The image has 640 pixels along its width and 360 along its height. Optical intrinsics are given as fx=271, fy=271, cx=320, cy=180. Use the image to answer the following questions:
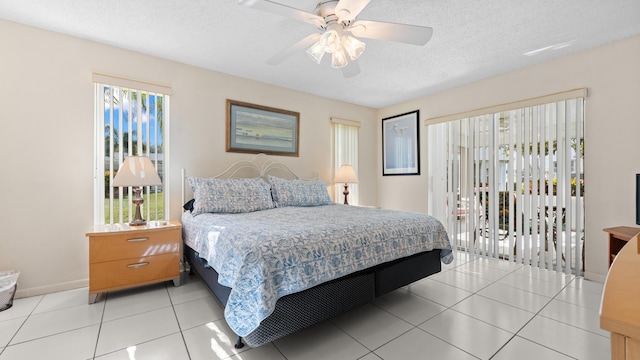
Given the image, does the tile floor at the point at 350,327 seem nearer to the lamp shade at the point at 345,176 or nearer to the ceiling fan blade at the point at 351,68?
the lamp shade at the point at 345,176

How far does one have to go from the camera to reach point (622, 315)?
0.58m

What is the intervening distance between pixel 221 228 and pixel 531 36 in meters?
3.29

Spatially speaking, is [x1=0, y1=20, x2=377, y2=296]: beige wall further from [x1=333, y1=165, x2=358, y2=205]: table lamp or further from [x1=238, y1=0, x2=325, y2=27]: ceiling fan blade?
[x1=333, y1=165, x2=358, y2=205]: table lamp

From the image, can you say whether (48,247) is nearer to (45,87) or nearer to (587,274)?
(45,87)

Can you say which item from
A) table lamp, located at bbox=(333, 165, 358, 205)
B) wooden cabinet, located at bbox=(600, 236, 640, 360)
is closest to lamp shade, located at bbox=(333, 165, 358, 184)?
table lamp, located at bbox=(333, 165, 358, 205)

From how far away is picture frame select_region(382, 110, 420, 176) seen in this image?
4613 millimetres

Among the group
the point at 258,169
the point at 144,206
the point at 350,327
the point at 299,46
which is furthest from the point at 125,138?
the point at 350,327

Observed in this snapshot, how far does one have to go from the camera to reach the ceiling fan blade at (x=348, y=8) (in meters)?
1.68

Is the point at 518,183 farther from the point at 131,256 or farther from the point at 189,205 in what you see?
the point at 131,256

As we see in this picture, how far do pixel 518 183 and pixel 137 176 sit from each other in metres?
4.29

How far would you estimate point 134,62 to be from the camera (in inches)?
115

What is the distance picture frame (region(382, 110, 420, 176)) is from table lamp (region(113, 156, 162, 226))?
3.77 meters

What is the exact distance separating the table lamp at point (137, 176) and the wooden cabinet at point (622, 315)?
9.94 feet

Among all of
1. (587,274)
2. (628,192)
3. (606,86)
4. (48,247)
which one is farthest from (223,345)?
(606,86)
